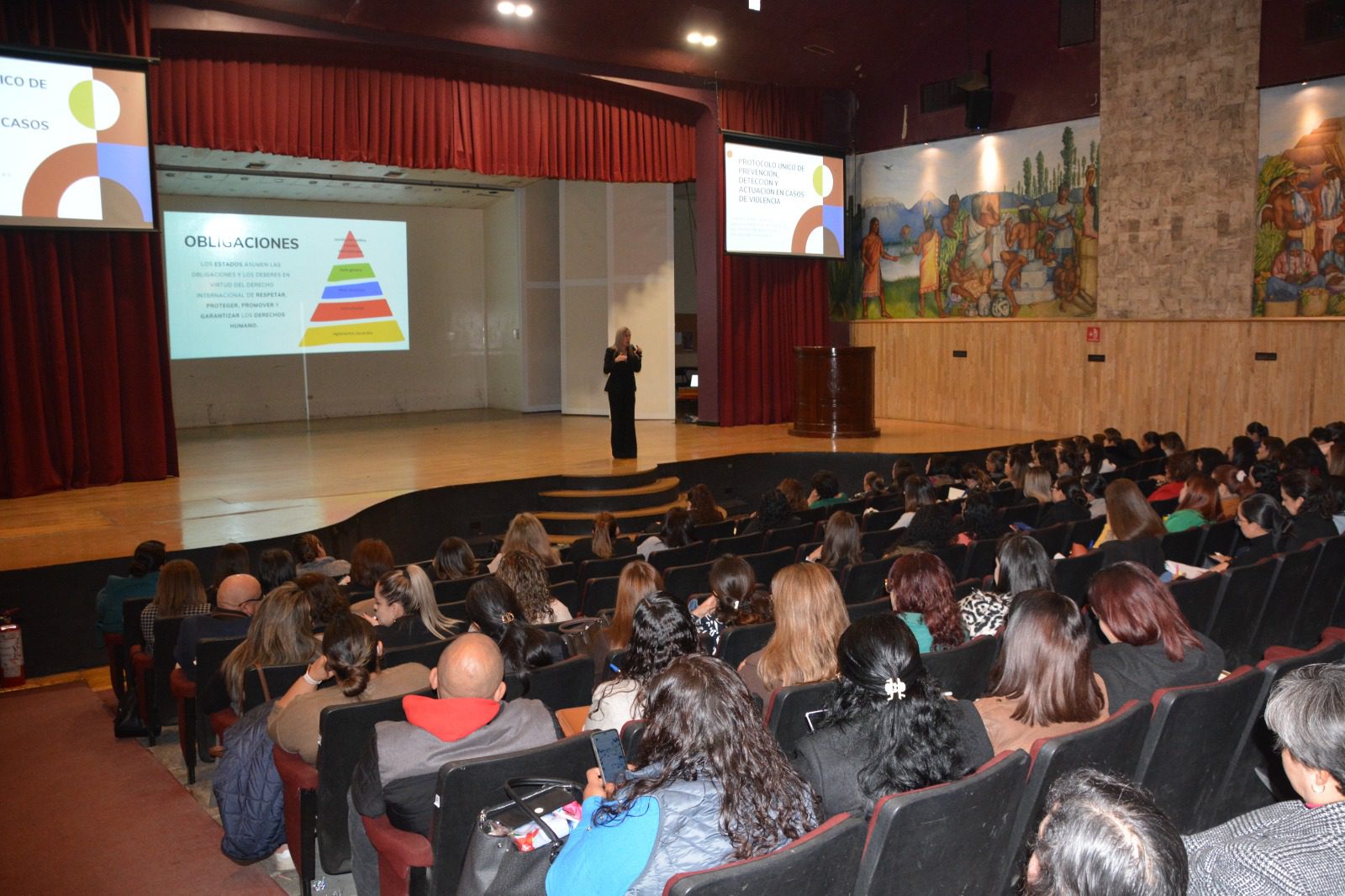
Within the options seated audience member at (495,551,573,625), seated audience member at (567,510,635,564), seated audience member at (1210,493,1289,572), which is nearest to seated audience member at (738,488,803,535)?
seated audience member at (567,510,635,564)

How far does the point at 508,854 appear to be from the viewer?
77.4 inches

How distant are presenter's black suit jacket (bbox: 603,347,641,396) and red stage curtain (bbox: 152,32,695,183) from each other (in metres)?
2.34

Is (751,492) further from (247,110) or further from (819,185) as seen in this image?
(247,110)

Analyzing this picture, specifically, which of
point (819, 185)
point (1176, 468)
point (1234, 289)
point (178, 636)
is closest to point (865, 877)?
point (178, 636)

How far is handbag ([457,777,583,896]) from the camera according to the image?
196 cm

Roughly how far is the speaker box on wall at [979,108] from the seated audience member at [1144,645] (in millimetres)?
10371

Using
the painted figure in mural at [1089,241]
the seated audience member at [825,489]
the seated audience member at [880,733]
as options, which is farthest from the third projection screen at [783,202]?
the seated audience member at [880,733]

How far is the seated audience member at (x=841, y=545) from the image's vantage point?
15.8 feet

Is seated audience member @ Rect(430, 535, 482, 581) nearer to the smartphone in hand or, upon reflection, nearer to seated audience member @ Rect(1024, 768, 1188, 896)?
the smartphone in hand

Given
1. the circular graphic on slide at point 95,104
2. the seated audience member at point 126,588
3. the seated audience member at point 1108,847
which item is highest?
the circular graphic on slide at point 95,104

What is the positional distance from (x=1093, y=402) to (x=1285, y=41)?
3.97m

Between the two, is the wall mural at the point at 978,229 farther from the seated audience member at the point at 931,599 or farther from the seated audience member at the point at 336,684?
the seated audience member at the point at 336,684

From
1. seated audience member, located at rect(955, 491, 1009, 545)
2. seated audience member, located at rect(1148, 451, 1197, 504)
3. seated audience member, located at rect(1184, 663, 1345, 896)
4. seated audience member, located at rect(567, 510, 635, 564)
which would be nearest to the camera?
seated audience member, located at rect(1184, 663, 1345, 896)

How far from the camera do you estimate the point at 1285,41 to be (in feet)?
32.4
